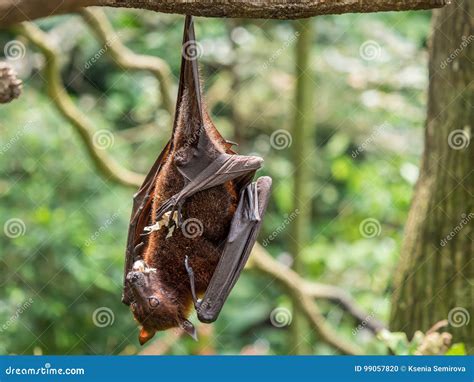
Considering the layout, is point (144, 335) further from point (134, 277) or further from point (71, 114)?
point (71, 114)

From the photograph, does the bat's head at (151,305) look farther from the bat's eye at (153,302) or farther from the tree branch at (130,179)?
the tree branch at (130,179)

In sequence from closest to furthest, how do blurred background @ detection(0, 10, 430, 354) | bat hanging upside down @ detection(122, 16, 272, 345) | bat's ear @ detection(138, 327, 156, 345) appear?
bat hanging upside down @ detection(122, 16, 272, 345) → bat's ear @ detection(138, 327, 156, 345) → blurred background @ detection(0, 10, 430, 354)

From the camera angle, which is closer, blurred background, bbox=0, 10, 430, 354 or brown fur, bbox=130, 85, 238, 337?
brown fur, bbox=130, 85, 238, 337

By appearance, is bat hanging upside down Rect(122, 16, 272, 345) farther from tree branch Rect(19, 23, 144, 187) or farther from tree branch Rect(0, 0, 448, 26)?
tree branch Rect(19, 23, 144, 187)

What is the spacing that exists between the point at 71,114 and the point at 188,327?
2.72 m

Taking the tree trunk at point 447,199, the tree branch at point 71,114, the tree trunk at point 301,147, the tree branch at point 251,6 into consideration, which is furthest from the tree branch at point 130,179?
the tree branch at point 251,6

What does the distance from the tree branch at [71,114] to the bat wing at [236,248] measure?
221 centimetres

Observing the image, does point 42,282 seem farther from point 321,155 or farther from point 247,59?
point 321,155

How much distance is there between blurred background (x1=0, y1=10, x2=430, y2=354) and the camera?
7.73 metres

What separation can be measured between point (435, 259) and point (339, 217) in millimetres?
3899

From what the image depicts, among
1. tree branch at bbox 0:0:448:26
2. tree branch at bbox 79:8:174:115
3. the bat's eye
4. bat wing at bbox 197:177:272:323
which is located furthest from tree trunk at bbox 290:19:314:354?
tree branch at bbox 0:0:448:26

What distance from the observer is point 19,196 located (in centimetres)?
797

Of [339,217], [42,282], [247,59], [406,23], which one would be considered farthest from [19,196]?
[406,23]

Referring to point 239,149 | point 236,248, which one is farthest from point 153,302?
point 239,149
